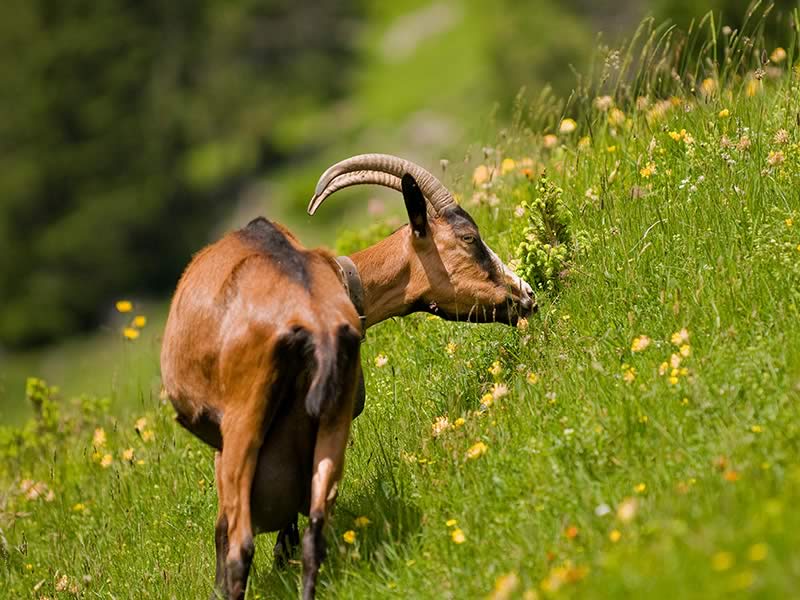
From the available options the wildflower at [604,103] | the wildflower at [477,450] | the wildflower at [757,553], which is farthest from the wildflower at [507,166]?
the wildflower at [757,553]

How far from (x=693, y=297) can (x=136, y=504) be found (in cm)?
442

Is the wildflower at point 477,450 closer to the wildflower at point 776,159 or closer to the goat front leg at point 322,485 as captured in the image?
the goat front leg at point 322,485

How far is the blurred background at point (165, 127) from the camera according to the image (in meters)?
56.8

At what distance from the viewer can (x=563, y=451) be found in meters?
6.23

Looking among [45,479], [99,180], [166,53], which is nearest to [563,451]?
[45,479]

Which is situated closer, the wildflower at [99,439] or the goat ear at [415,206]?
the goat ear at [415,206]

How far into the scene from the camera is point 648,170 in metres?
8.60

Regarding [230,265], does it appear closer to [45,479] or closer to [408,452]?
[408,452]

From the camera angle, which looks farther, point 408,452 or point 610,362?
point 408,452

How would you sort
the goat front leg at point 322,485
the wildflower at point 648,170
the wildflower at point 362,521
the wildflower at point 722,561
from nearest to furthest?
1. the wildflower at point 722,561
2. the goat front leg at point 322,485
3. the wildflower at point 362,521
4. the wildflower at point 648,170

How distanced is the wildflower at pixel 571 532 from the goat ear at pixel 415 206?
3.11m

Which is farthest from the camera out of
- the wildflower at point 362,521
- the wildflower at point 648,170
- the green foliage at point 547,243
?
the wildflower at point 648,170

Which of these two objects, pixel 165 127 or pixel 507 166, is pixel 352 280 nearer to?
pixel 507 166

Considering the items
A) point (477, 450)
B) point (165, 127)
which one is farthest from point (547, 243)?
point (165, 127)
